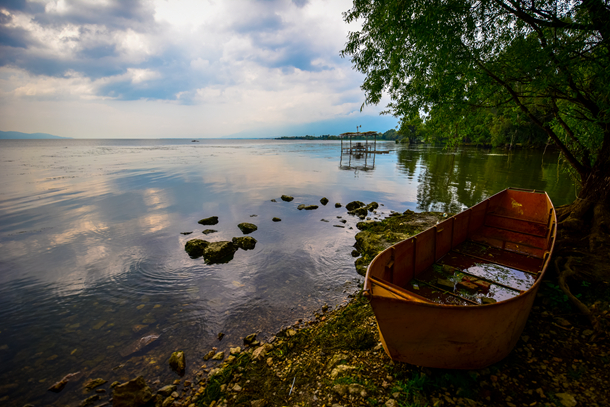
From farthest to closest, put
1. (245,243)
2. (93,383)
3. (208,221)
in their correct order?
(208,221) < (245,243) < (93,383)

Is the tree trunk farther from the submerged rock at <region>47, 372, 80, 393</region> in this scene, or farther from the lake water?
the submerged rock at <region>47, 372, 80, 393</region>

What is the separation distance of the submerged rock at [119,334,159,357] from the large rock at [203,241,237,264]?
11.4 ft

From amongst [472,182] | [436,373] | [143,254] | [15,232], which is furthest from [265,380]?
[472,182]

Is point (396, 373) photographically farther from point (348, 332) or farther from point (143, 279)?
point (143, 279)

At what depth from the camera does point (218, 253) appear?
9125 millimetres

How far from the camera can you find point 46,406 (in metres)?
4.13

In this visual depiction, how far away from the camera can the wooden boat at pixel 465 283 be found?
3.30 m

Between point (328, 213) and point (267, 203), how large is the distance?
4.66 m

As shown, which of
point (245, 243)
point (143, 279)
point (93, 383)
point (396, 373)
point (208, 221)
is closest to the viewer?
point (396, 373)

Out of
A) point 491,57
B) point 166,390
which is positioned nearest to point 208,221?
point 166,390

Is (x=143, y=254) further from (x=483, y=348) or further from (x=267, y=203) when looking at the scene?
(x=483, y=348)

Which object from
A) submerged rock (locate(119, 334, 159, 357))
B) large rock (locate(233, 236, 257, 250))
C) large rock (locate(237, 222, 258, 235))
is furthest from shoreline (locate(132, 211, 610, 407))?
large rock (locate(237, 222, 258, 235))

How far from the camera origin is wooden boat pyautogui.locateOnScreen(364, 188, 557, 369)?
3301 mm

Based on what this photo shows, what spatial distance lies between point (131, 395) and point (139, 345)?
1616 mm
